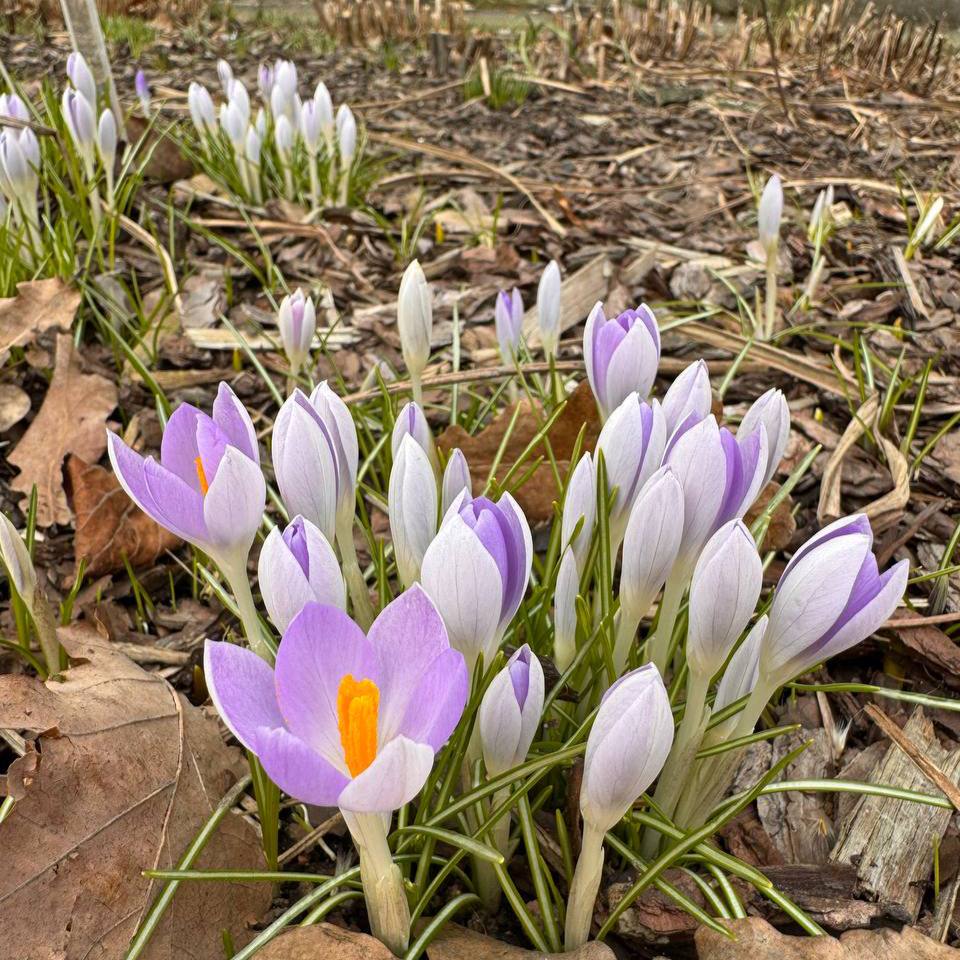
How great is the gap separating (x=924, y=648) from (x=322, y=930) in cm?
107

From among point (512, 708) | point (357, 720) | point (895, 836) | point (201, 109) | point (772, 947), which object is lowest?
point (895, 836)

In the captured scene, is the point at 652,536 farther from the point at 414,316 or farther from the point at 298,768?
the point at 414,316

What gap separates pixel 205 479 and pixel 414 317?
604mm

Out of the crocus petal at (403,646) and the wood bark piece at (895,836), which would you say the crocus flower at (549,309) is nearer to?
the wood bark piece at (895,836)

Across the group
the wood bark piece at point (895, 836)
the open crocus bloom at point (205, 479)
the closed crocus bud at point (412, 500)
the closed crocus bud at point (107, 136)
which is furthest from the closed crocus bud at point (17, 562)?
the closed crocus bud at point (107, 136)

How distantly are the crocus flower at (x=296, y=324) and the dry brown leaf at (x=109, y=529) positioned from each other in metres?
0.41

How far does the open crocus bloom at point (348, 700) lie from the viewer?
712 mm

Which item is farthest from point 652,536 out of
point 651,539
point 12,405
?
point 12,405

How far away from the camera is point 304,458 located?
3.42ft

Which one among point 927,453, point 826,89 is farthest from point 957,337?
point 826,89

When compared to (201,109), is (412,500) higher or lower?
lower

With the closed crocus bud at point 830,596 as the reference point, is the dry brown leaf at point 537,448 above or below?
below

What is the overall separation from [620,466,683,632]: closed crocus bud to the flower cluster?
2.55 metres

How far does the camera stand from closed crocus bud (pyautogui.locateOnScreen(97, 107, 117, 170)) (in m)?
2.56
